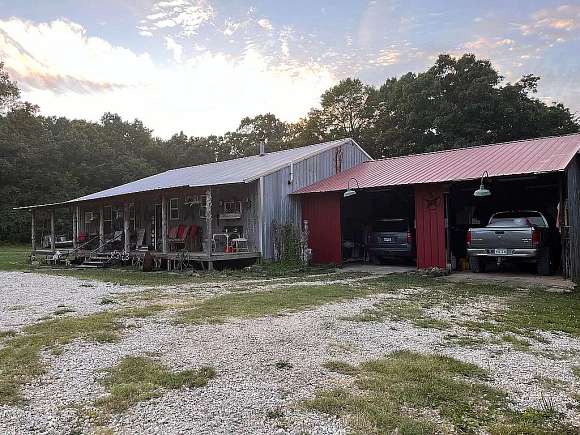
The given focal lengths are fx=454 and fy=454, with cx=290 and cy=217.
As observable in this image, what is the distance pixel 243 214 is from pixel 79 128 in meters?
40.3

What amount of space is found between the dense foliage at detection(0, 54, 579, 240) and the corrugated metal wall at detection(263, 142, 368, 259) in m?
12.7

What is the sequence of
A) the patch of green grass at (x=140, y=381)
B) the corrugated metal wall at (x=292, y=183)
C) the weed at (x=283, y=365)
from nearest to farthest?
the patch of green grass at (x=140, y=381) < the weed at (x=283, y=365) < the corrugated metal wall at (x=292, y=183)

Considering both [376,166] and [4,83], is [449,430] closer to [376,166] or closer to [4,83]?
[376,166]

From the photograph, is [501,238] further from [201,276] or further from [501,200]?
[201,276]

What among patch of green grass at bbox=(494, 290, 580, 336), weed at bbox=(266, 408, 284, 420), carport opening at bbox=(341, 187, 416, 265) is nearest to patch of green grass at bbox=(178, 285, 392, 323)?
patch of green grass at bbox=(494, 290, 580, 336)

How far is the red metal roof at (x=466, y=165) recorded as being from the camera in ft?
39.1

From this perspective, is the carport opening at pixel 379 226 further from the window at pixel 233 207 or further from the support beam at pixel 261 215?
the window at pixel 233 207

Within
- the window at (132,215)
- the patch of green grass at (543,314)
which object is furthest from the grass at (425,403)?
the window at (132,215)

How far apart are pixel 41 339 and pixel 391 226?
39.2 feet

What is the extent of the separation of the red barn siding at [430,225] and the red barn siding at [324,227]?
3.07 metres

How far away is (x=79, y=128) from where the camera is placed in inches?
1961

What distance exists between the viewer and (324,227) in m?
16.4

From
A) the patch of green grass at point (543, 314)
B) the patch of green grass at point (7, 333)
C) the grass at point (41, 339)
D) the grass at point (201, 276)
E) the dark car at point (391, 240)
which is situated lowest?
the patch of green grass at point (543, 314)

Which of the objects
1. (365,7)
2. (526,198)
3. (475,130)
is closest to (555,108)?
(475,130)
